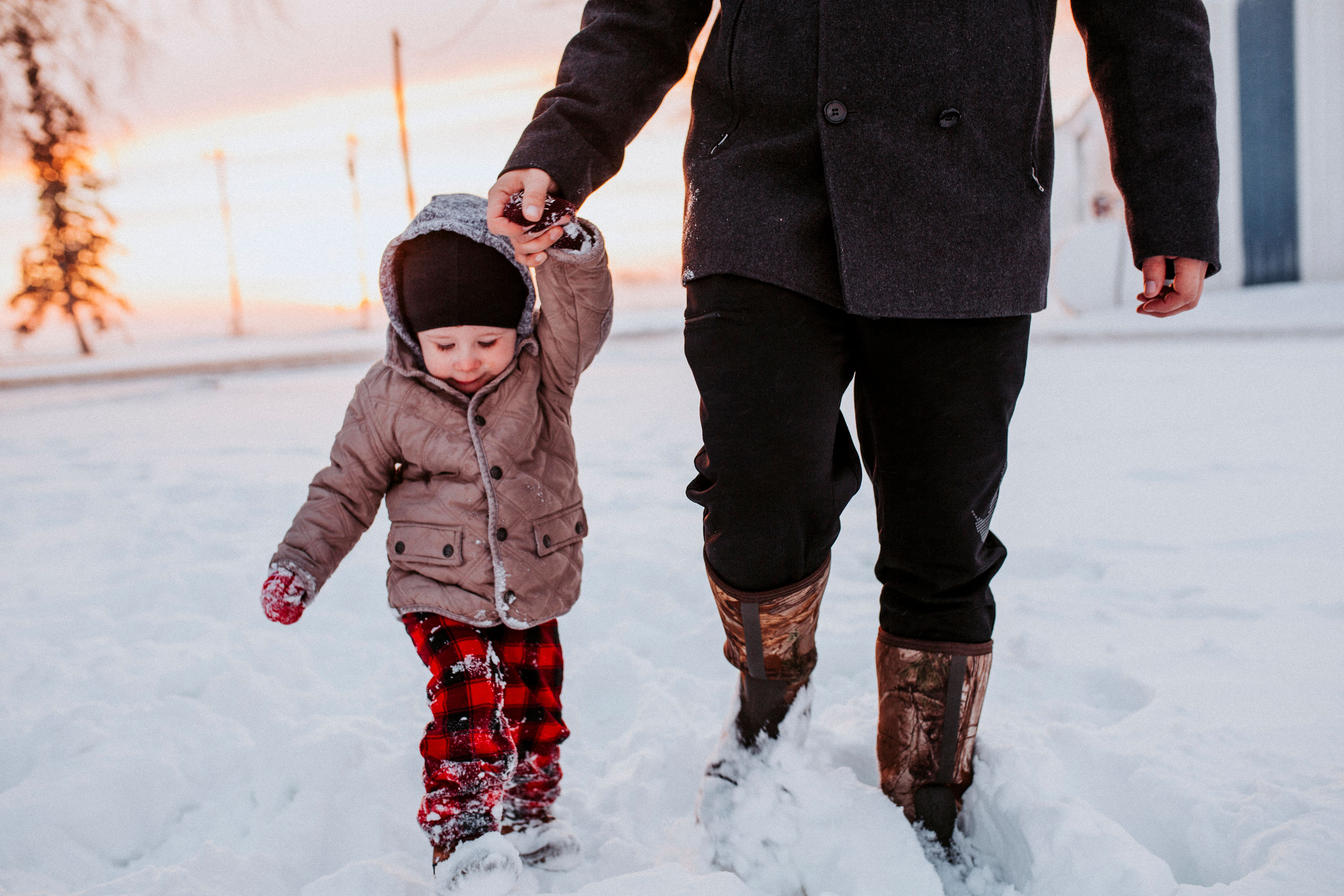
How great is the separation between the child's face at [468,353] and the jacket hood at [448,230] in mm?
45

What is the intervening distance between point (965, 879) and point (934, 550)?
511mm

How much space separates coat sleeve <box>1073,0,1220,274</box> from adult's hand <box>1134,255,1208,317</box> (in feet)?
0.05

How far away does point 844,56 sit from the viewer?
1250 mm

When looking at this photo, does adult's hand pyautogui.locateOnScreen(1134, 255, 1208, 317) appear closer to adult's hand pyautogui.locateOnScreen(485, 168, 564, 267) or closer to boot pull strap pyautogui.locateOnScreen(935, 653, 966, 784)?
boot pull strap pyautogui.locateOnScreen(935, 653, 966, 784)

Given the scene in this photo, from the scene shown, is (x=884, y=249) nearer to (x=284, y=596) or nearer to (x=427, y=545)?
(x=427, y=545)

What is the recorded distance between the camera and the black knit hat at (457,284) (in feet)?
5.41

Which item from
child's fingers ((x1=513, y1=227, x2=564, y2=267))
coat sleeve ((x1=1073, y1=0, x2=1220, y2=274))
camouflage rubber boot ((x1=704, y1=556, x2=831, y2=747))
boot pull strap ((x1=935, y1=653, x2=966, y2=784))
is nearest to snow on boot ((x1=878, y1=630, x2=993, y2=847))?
boot pull strap ((x1=935, y1=653, x2=966, y2=784))

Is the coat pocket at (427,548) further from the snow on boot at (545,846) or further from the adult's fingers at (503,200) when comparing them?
the adult's fingers at (503,200)

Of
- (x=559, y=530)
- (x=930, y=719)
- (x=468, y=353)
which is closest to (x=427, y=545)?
(x=559, y=530)

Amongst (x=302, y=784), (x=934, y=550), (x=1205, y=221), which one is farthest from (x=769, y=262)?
(x=302, y=784)

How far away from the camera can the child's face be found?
1662mm

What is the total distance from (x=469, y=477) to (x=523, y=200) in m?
0.55

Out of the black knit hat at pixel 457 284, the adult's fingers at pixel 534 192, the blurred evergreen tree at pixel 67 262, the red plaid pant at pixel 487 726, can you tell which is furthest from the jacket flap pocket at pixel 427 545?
the blurred evergreen tree at pixel 67 262

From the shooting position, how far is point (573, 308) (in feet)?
5.33
